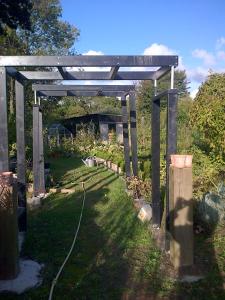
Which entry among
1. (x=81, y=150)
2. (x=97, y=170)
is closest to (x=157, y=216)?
(x=97, y=170)

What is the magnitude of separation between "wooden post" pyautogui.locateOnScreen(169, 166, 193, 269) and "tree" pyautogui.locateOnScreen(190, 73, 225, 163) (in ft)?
12.5

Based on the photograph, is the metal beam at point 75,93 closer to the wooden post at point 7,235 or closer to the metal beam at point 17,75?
the metal beam at point 17,75

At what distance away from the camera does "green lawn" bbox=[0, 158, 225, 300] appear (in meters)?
3.89

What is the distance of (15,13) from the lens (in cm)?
1672

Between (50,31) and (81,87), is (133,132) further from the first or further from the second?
(50,31)

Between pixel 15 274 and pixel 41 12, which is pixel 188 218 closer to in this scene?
pixel 15 274

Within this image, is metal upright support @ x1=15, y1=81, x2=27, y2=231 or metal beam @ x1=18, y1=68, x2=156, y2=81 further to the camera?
metal beam @ x1=18, y1=68, x2=156, y2=81

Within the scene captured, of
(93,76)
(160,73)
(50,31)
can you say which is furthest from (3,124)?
(50,31)

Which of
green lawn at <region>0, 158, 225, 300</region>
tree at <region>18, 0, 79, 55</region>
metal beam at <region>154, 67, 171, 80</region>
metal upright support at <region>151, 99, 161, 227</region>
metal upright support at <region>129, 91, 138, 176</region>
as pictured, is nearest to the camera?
green lawn at <region>0, 158, 225, 300</region>

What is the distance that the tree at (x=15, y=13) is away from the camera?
16138 mm

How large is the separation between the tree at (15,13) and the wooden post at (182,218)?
14.3 metres

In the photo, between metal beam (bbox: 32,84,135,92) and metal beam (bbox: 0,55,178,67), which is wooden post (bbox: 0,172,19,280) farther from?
metal beam (bbox: 32,84,135,92)

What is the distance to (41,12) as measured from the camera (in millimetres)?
29750

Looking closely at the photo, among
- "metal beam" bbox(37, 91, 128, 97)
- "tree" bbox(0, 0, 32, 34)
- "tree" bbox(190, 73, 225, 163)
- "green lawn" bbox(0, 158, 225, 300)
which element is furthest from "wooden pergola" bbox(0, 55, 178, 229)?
"tree" bbox(0, 0, 32, 34)
